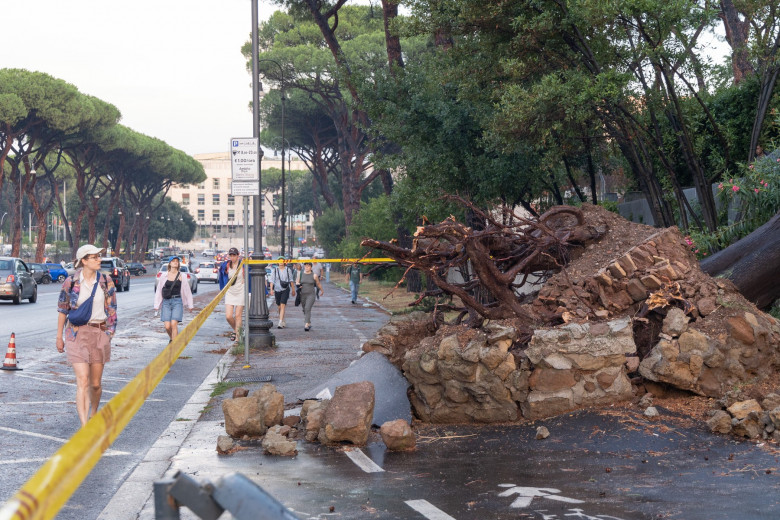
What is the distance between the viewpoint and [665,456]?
708 cm

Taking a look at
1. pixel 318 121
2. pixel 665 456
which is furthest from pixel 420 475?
pixel 318 121

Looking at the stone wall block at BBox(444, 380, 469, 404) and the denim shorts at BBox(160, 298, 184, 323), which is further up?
the denim shorts at BBox(160, 298, 184, 323)

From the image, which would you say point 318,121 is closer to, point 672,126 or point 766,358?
point 672,126

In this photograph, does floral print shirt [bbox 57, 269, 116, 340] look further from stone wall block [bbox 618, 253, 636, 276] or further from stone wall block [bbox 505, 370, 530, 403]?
stone wall block [bbox 618, 253, 636, 276]

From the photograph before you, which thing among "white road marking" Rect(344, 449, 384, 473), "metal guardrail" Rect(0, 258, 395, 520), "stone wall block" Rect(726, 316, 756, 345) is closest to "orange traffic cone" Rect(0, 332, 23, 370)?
"white road marking" Rect(344, 449, 384, 473)

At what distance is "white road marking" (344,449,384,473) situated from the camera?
698 cm

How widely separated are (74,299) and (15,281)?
2461cm

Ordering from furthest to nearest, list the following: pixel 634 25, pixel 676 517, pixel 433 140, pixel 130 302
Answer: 1. pixel 130 302
2. pixel 433 140
3. pixel 634 25
4. pixel 676 517

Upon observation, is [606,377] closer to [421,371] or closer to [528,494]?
[421,371]

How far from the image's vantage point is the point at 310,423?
8250mm

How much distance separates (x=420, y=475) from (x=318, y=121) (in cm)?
5213

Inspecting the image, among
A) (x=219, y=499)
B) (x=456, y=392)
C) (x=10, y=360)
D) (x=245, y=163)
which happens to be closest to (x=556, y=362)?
(x=456, y=392)

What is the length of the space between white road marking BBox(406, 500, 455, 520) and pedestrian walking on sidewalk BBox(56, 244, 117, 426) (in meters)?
3.78

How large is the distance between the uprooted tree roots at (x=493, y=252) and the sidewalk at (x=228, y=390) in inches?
82.3
